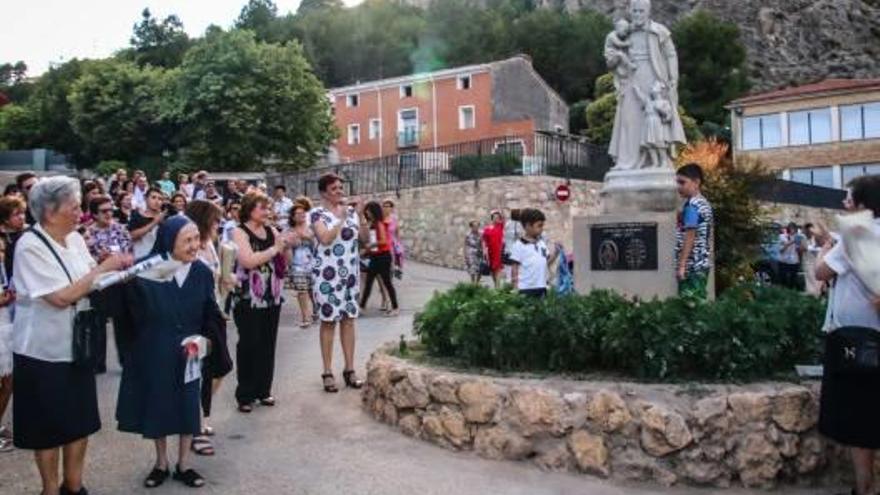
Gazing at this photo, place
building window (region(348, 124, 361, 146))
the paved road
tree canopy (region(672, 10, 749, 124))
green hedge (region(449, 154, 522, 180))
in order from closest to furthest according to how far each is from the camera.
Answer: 1. the paved road
2. green hedge (region(449, 154, 522, 180))
3. tree canopy (region(672, 10, 749, 124))
4. building window (region(348, 124, 361, 146))

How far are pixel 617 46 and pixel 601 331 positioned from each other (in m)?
4.44

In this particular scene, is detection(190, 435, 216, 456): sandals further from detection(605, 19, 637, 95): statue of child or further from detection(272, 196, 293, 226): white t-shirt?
detection(272, 196, 293, 226): white t-shirt

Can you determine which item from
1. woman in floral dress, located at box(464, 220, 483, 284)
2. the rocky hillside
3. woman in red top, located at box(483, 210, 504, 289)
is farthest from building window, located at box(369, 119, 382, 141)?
woman in red top, located at box(483, 210, 504, 289)

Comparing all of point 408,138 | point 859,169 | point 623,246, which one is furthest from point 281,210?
point 408,138

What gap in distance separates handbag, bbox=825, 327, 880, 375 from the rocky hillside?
202ft

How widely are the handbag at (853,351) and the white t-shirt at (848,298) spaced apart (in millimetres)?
111

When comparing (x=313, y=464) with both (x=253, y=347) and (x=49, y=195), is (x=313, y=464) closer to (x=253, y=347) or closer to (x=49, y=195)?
(x=253, y=347)

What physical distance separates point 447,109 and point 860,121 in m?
22.2

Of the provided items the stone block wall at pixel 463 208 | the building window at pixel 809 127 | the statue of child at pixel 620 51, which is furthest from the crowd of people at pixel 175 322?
the building window at pixel 809 127

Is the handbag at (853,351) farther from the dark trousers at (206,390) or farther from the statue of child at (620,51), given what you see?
the statue of child at (620,51)

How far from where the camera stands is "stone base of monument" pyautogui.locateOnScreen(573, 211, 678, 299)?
8984mm

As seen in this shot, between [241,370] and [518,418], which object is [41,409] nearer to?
[241,370]

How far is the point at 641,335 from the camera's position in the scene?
260 inches

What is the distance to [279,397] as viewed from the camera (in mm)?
7820
